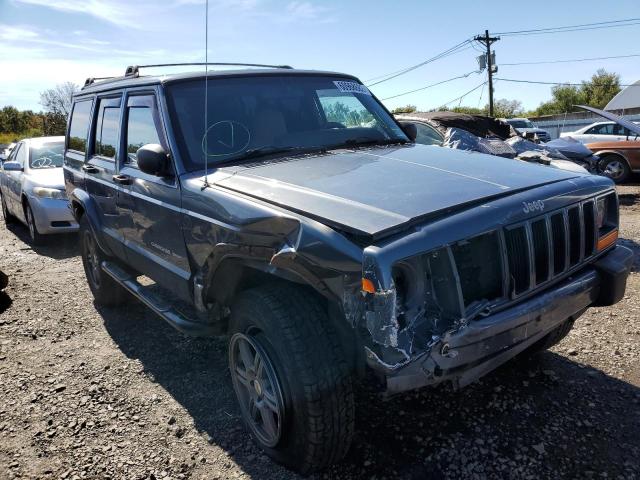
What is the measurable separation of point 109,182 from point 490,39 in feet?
120

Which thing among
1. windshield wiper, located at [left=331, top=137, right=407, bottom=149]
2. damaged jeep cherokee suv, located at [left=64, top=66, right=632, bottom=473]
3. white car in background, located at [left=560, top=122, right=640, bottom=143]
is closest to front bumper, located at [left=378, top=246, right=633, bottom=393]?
damaged jeep cherokee suv, located at [left=64, top=66, right=632, bottom=473]

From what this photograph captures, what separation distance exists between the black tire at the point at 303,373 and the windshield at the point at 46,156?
752 cm

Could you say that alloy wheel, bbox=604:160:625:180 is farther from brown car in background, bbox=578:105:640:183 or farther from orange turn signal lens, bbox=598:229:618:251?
orange turn signal lens, bbox=598:229:618:251

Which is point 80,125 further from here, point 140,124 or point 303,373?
point 303,373

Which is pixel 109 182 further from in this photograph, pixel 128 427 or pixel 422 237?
pixel 422 237

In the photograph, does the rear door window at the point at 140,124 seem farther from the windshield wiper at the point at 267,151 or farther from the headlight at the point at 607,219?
the headlight at the point at 607,219

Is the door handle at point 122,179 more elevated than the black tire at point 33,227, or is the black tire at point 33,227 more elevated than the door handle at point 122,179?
the door handle at point 122,179

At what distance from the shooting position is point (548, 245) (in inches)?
102

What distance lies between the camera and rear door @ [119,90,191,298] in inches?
128

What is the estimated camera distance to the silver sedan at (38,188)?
25.2ft

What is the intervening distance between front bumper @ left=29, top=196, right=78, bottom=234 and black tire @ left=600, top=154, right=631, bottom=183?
12.3 meters

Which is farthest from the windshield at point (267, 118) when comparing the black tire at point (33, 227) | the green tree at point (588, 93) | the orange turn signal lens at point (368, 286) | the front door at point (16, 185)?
the green tree at point (588, 93)

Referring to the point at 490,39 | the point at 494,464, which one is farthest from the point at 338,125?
the point at 490,39

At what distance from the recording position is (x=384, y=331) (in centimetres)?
197
